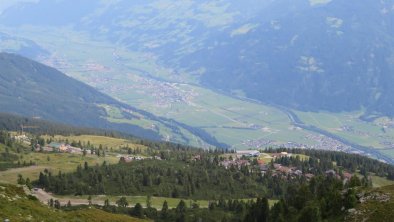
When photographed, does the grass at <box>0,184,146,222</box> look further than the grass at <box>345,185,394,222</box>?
No

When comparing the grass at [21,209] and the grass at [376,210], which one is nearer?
the grass at [21,209]

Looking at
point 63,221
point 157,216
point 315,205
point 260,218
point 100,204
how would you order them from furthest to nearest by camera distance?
point 100,204 < point 157,216 < point 260,218 < point 315,205 < point 63,221

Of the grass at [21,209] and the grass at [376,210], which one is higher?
the grass at [376,210]

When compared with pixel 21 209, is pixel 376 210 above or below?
above

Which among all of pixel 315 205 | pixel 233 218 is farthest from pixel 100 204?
pixel 315 205

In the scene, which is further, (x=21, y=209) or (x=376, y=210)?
(x=376, y=210)

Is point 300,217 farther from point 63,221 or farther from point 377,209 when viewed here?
point 63,221

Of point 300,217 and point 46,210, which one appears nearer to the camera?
point 46,210

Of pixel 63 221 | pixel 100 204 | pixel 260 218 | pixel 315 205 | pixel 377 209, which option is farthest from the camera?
pixel 100 204

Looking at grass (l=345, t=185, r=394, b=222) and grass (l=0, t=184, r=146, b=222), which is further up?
grass (l=345, t=185, r=394, b=222)

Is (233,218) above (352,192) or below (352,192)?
below

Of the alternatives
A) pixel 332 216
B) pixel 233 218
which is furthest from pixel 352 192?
pixel 233 218
